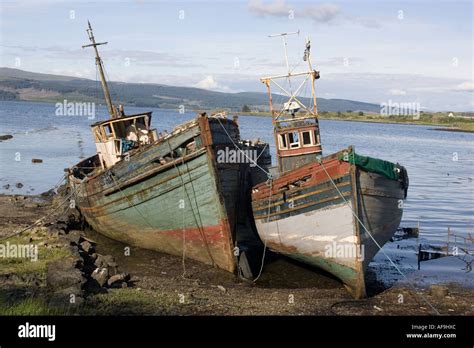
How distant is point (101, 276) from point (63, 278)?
1.34 meters

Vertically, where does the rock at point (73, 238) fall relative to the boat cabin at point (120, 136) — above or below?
below

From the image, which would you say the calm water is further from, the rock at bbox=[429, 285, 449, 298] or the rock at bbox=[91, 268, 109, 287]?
the rock at bbox=[91, 268, 109, 287]

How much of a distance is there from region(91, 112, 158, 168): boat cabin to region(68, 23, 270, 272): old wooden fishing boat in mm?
39

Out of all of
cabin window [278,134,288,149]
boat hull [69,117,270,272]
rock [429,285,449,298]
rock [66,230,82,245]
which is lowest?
rock [429,285,449,298]

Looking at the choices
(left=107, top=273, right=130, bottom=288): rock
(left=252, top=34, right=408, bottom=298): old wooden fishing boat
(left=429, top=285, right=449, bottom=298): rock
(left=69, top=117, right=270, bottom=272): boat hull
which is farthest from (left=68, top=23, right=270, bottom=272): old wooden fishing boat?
(left=429, top=285, right=449, bottom=298): rock

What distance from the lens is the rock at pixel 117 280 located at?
1453 centimetres

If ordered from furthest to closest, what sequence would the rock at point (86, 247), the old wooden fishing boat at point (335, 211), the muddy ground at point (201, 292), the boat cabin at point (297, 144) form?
1. the boat cabin at point (297, 144)
2. the rock at point (86, 247)
3. the old wooden fishing boat at point (335, 211)
4. the muddy ground at point (201, 292)

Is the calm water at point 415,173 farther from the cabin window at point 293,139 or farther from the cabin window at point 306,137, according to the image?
the cabin window at point 293,139

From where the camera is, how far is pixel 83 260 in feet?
53.6

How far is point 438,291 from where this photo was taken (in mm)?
16062

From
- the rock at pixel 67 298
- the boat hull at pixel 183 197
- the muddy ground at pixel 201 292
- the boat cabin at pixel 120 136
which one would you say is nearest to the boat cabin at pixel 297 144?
the boat hull at pixel 183 197

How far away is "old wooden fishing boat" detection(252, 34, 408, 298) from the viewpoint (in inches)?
623

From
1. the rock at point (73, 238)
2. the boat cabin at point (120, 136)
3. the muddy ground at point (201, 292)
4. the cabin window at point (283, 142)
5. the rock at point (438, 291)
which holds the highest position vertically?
the boat cabin at point (120, 136)
